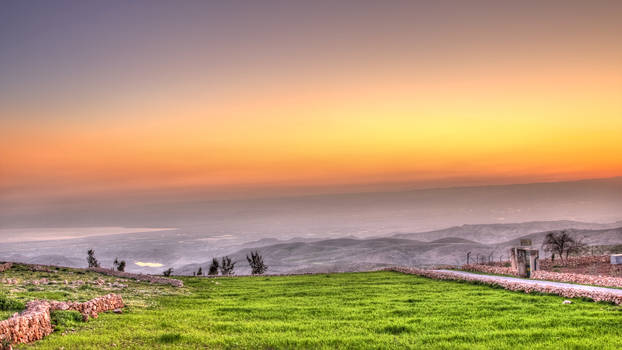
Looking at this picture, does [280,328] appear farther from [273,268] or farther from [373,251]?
[373,251]

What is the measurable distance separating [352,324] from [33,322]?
11.1 metres

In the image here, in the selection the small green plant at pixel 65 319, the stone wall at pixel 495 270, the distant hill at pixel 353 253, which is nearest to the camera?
the small green plant at pixel 65 319

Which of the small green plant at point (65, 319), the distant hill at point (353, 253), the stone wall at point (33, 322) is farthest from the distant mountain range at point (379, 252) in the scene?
Result: the small green plant at point (65, 319)

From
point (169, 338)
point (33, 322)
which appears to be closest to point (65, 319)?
point (33, 322)

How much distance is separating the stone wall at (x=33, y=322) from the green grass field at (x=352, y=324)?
425mm

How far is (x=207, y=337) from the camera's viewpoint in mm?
16016

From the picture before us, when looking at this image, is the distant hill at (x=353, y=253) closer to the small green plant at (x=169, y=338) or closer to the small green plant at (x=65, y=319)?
the small green plant at (x=65, y=319)

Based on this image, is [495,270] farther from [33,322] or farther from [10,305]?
[33,322]

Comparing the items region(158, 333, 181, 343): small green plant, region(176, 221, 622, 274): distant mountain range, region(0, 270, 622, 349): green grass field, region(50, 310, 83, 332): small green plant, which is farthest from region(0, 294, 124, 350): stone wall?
region(176, 221, 622, 274): distant mountain range

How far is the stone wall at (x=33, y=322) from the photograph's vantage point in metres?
13.6

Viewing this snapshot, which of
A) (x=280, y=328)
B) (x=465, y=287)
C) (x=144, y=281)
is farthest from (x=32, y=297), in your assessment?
(x=465, y=287)

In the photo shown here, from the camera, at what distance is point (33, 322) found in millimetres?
14781

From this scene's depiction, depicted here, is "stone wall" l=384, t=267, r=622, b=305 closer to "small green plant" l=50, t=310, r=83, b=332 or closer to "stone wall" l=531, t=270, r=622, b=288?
"stone wall" l=531, t=270, r=622, b=288

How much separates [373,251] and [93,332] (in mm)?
134079
